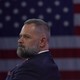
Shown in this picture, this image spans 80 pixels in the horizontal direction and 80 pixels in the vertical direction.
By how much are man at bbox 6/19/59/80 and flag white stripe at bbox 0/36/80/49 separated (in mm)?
2494

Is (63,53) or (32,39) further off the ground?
(32,39)

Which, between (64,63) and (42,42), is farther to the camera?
(64,63)

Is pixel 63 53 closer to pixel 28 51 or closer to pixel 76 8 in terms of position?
pixel 76 8

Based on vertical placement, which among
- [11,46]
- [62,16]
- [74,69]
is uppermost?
[62,16]

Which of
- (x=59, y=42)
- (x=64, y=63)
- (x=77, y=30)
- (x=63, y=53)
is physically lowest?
(x=64, y=63)

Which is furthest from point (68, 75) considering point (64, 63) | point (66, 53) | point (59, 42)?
point (59, 42)

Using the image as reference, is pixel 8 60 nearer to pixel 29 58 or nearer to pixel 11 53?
pixel 11 53

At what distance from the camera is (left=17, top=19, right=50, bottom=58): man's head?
145 cm

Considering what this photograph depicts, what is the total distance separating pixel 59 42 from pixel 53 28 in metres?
0.16

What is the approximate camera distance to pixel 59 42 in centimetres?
402

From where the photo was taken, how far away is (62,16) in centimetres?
399

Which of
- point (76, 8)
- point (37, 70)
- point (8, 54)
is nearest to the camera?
point (37, 70)

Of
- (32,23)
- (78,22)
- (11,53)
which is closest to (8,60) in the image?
(11,53)

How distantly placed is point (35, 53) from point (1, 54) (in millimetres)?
2661
